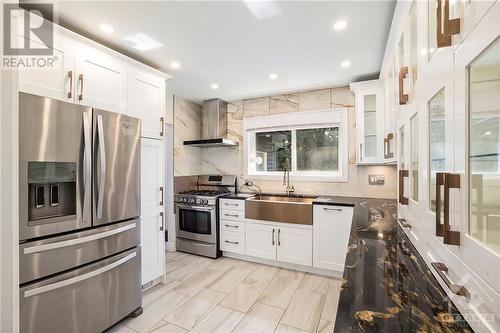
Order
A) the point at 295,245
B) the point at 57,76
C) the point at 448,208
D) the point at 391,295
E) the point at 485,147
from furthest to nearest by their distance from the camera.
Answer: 1. the point at 295,245
2. the point at 57,76
3. the point at 391,295
4. the point at 448,208
5. the point at 485,147

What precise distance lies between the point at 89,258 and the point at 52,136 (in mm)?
911

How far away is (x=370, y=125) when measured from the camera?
2932mm

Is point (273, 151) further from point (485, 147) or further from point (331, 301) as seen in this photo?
point (485, 147)

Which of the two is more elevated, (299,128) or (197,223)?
(299,128)

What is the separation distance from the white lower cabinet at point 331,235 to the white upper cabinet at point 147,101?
7.31 feet

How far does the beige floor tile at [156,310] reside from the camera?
1961 millimetres

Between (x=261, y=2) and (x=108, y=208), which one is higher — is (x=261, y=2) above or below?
above

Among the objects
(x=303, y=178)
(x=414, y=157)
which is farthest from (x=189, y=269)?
(x=414, y=157)

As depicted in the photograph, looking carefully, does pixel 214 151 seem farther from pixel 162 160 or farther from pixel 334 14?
pixel 334 14

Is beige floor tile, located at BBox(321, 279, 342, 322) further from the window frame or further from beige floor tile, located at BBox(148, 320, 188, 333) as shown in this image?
the window frame

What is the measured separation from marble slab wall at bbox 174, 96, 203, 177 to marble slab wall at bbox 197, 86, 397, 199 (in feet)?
0.76

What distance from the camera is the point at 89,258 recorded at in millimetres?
1673

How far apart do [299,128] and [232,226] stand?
1.90 m

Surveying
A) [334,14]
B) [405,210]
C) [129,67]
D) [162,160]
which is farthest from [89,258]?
[334,14]
